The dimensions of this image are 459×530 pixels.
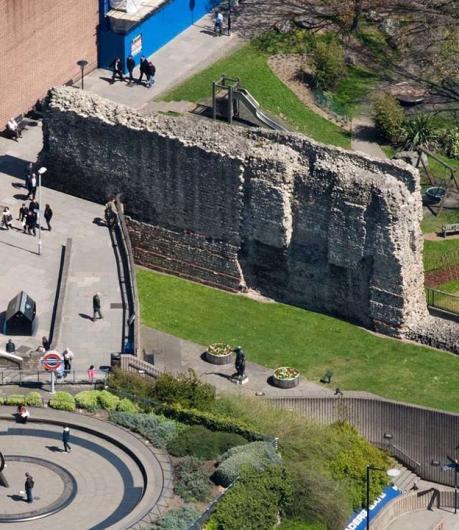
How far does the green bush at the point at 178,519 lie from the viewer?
325 ft

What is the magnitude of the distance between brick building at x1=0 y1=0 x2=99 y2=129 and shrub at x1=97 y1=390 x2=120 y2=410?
1018 inches

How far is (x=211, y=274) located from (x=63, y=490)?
2038 centimetres

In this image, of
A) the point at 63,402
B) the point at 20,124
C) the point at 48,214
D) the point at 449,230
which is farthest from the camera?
the point at 20,124

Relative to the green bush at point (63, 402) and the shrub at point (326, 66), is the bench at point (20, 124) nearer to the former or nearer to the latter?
the shrub at point (326, 66)

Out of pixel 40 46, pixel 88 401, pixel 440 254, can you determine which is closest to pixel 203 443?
pixel 88 401

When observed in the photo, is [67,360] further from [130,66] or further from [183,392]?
[130,66]

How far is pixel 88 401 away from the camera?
107 m

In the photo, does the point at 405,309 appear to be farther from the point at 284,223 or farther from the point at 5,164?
the point at 5,164

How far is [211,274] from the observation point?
11981 cm

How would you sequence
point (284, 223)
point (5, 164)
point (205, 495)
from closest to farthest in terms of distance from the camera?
point (205, 495) < point (284, 223) < point (5, 164)

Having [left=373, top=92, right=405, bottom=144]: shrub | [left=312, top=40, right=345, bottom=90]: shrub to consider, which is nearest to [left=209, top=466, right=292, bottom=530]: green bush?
[left=373, top=92, right=405, bottom=144]: shrub

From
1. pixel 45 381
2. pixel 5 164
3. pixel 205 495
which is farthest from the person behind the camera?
pixel 5 164

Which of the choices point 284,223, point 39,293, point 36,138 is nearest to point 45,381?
point 39,293

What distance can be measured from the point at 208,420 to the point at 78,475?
6.28 metres
